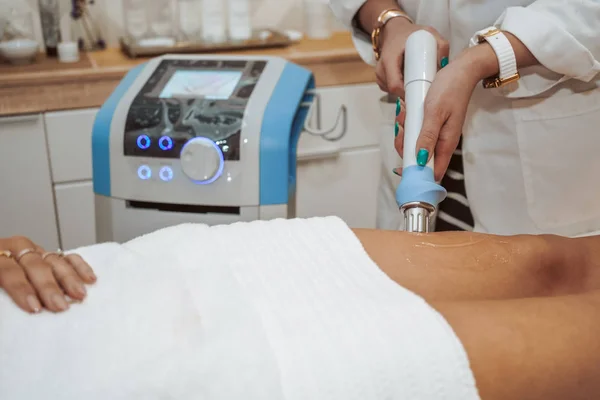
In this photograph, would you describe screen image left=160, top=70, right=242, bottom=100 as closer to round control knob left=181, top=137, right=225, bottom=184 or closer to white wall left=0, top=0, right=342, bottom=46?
round control knob left=181, top=137, right=225, bottom=184

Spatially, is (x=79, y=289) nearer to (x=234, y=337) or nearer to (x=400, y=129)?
(x=234, y=337)

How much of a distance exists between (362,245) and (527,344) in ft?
0.73

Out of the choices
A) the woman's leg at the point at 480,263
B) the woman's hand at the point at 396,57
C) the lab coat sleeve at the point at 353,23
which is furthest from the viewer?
the lab coat sleeve at the point at 353,23

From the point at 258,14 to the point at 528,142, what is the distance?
149 centimetres

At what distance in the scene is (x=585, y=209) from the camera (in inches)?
47.4

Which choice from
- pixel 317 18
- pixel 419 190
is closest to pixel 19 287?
pixel 419 190

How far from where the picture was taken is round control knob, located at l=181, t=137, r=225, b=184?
119cm

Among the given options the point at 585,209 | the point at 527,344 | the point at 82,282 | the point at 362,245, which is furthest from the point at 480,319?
the point at 585,209

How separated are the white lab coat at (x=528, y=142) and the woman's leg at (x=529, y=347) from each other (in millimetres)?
492

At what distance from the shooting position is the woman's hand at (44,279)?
0.67 meters

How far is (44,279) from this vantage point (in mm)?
712

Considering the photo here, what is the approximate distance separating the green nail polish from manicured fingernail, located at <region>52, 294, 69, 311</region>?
503mm

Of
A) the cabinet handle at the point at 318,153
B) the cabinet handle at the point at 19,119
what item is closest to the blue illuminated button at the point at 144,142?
the cabinet handle at the point at 19,119

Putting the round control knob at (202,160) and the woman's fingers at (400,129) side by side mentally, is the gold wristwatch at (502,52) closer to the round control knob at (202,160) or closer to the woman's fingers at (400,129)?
the woman's fingers at (400,129)
